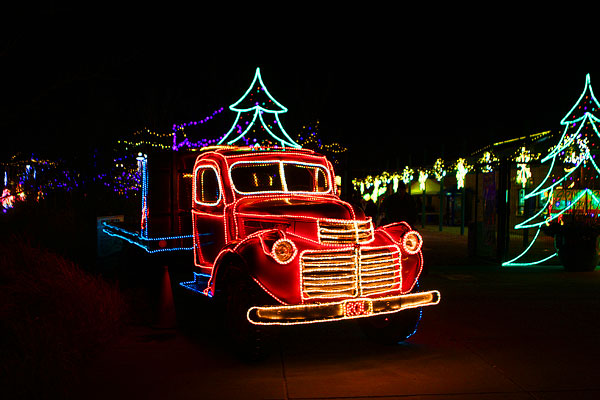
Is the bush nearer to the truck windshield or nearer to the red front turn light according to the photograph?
the truck windshield

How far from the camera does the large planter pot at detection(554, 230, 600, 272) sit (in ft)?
42.2

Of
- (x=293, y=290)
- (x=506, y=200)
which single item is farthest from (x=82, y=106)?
(x=506, y=200)

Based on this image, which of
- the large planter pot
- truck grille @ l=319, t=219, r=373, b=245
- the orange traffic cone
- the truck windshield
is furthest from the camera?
the large planter pot

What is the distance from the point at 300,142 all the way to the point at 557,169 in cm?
936

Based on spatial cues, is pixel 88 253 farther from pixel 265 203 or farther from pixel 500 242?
pixel 500 242

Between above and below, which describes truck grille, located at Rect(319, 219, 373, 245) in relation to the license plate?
above

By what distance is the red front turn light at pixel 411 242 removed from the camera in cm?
685

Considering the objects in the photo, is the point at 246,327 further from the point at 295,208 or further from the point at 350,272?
the point at 295,208

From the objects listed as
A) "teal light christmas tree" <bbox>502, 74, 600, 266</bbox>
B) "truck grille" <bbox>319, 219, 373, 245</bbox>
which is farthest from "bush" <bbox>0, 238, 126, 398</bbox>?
"teal light christmas tree" <bbox>502, 74, 600, 266</bbox>

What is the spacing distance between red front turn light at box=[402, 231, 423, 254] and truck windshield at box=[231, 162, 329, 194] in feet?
5.54

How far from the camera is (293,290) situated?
6.06 m

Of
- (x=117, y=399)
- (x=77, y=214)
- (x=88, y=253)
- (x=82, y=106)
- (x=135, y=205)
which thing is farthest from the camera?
(x=135, y=205)

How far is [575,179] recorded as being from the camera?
15078mm

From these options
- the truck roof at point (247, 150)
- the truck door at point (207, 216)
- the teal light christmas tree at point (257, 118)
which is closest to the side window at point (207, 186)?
the truck door at point (207, 216)
